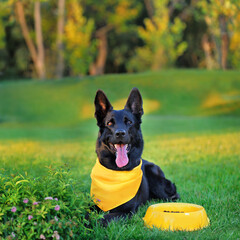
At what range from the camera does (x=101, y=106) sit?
491 centimetres

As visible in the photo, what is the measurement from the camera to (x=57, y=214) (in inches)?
147

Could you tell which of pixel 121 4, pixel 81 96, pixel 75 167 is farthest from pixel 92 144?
pixel 121 4

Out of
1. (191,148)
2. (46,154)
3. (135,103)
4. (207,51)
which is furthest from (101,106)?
(207,51)

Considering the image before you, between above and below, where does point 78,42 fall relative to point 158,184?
above

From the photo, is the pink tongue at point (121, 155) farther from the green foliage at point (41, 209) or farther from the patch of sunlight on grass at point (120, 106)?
the patch of sunlight on grass at point (120, 106)

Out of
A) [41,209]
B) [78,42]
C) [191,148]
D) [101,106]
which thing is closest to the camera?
[41,209]

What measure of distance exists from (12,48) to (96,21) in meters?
7.64

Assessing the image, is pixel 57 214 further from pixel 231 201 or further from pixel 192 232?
pixel 231 201

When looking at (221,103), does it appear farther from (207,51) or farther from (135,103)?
(135,103)

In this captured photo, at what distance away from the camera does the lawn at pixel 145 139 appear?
410cm

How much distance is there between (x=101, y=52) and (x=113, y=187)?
3176 centimetres

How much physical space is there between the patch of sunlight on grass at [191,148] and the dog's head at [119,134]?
426 cm

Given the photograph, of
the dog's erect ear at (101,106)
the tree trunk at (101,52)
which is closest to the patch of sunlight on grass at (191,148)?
the dog's erect ear at (101,106)

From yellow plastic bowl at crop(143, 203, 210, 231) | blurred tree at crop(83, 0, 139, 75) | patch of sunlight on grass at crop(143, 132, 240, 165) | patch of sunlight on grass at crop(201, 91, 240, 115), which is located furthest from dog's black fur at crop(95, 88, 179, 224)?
blurred tree at crop(83, 0, 139, 75)
